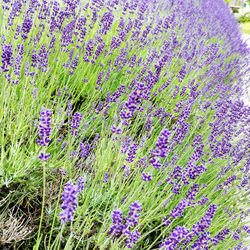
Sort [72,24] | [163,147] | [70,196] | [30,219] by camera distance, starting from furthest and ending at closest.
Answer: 1. [72,24]
2. [30,219]
3. [163,147]
4. [70,196]

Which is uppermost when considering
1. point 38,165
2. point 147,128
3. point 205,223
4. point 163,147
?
point 163,147

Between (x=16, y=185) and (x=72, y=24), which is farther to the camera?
(x=72, y=24)

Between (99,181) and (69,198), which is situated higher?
(69,198)

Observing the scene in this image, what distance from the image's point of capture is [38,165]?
5.69 feet

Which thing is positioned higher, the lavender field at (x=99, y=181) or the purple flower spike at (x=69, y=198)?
the purple flower spike at (x=69, y=198)

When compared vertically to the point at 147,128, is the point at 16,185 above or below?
below

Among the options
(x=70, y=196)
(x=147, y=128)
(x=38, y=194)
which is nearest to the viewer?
(x=70, y=196)

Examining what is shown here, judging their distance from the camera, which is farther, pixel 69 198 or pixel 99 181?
pixel 99 181

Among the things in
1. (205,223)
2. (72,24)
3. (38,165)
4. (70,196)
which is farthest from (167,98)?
(70,196)

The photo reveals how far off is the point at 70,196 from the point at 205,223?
0.67m

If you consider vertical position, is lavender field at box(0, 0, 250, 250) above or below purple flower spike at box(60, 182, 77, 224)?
below

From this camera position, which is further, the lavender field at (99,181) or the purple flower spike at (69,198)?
the lavender field at (99,181)

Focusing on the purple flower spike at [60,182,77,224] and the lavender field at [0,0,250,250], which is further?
the lavender field at [0,0,250,250]

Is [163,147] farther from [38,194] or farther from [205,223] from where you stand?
[38,194]
